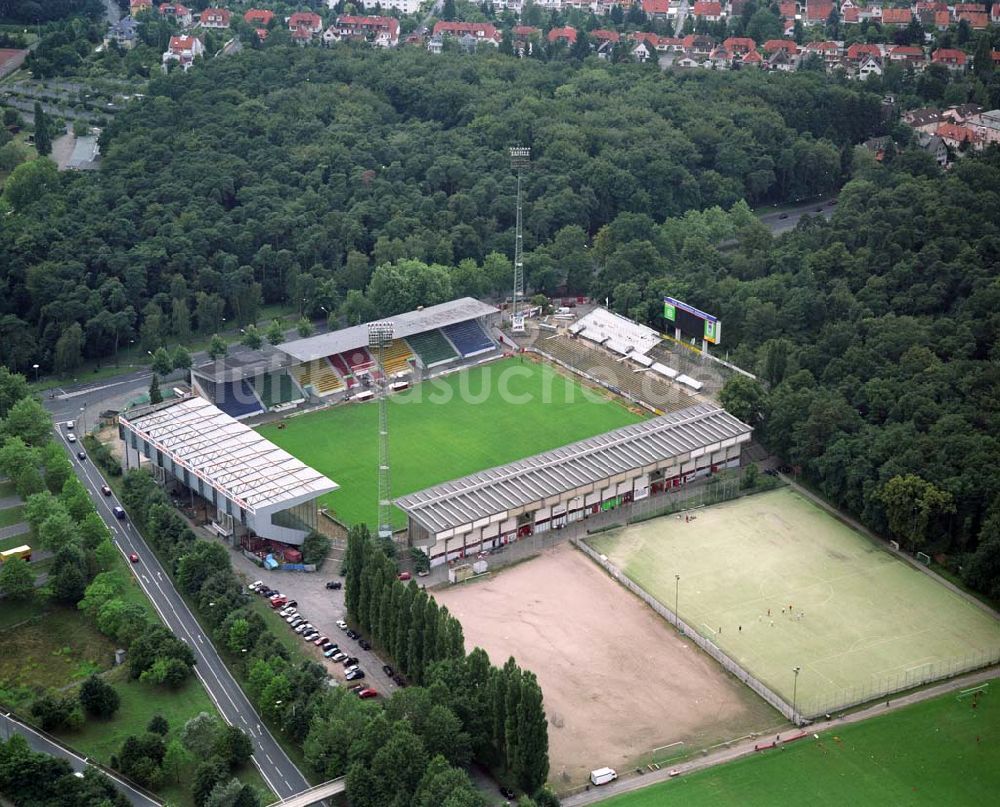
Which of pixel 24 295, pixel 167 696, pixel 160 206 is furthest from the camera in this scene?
pixel 160 206

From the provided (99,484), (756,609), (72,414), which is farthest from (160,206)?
(756,609)

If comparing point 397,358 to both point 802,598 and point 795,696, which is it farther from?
point 795,696

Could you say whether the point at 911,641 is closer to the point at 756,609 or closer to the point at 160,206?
the point at 756,609

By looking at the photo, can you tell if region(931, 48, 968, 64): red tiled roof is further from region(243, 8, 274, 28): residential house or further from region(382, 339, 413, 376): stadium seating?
region(382, 339, 413, 376): stadium seating

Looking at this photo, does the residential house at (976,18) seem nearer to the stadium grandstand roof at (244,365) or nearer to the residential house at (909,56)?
the residential house at (909,56)

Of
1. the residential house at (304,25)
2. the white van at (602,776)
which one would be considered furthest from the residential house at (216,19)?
the white van at (602,776)

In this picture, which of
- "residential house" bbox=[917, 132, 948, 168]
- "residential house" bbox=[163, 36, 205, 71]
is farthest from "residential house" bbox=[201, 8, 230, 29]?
"residential house" bbox=[917, 132, 948, 168]
